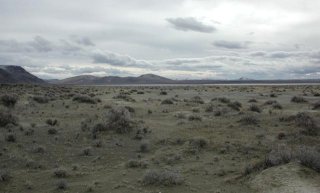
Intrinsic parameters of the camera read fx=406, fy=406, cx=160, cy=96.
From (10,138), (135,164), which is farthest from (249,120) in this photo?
(10,138)

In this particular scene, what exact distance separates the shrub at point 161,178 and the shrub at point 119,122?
31.7ft

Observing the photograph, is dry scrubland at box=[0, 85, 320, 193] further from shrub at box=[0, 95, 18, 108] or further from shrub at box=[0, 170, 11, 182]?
shrub at box=[0, 95, 18, 108]

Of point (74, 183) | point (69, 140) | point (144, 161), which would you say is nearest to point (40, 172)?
point (74, 183)

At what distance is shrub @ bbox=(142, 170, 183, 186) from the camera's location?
13.7m

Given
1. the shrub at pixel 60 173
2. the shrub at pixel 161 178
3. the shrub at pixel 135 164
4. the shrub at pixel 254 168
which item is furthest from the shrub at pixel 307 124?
the shrub at pixel 60 173

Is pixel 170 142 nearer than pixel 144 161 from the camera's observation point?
No

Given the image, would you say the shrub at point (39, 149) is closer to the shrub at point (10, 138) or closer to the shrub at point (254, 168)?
the shrub at point (10, 138)

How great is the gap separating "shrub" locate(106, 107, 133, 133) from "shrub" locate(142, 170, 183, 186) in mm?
9657

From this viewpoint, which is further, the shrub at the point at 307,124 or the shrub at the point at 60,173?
the shrub at the point at 307,124

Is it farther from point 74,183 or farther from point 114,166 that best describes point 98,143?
point 74,183

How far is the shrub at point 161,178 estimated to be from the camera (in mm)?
13664

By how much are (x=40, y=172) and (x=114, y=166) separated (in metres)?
2.90

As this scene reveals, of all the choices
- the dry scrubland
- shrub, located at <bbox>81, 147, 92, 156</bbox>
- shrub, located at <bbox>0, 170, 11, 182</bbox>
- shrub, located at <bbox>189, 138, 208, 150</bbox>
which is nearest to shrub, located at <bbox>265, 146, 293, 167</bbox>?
the dry scrubland

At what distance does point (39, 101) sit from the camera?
4212cm
